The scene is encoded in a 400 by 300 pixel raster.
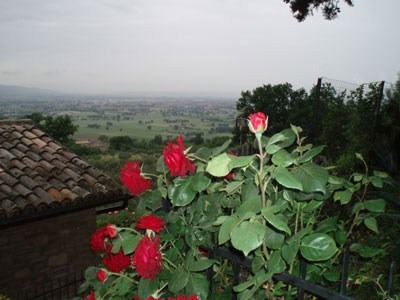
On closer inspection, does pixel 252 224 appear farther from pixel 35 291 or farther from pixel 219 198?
pixel 35 291

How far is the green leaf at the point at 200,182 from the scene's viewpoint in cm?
64

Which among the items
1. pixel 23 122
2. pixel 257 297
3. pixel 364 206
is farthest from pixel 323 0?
pixel 23 122

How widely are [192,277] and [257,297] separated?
157 millimetres

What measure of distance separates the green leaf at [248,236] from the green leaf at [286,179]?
0.08 metres

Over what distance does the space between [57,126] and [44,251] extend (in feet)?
58.8

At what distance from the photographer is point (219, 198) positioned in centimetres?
73

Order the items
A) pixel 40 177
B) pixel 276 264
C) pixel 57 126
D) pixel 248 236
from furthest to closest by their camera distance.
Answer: pixel 57 126 → pixel 40 177 → pixel 276 264 → pixel 248 236

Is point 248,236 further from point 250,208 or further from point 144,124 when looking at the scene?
point 144,124

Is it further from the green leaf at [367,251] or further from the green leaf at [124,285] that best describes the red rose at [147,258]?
the green leaf at [367,251]

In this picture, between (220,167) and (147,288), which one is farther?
(147,288)

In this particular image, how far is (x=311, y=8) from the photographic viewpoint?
3531 mm

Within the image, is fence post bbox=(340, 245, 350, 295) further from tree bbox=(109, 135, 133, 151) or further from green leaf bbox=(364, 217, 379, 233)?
tree bbox=(109, 135, 133, 151)

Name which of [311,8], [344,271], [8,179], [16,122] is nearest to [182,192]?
[344,271]

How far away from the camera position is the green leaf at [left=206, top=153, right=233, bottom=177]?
540 millimetres
